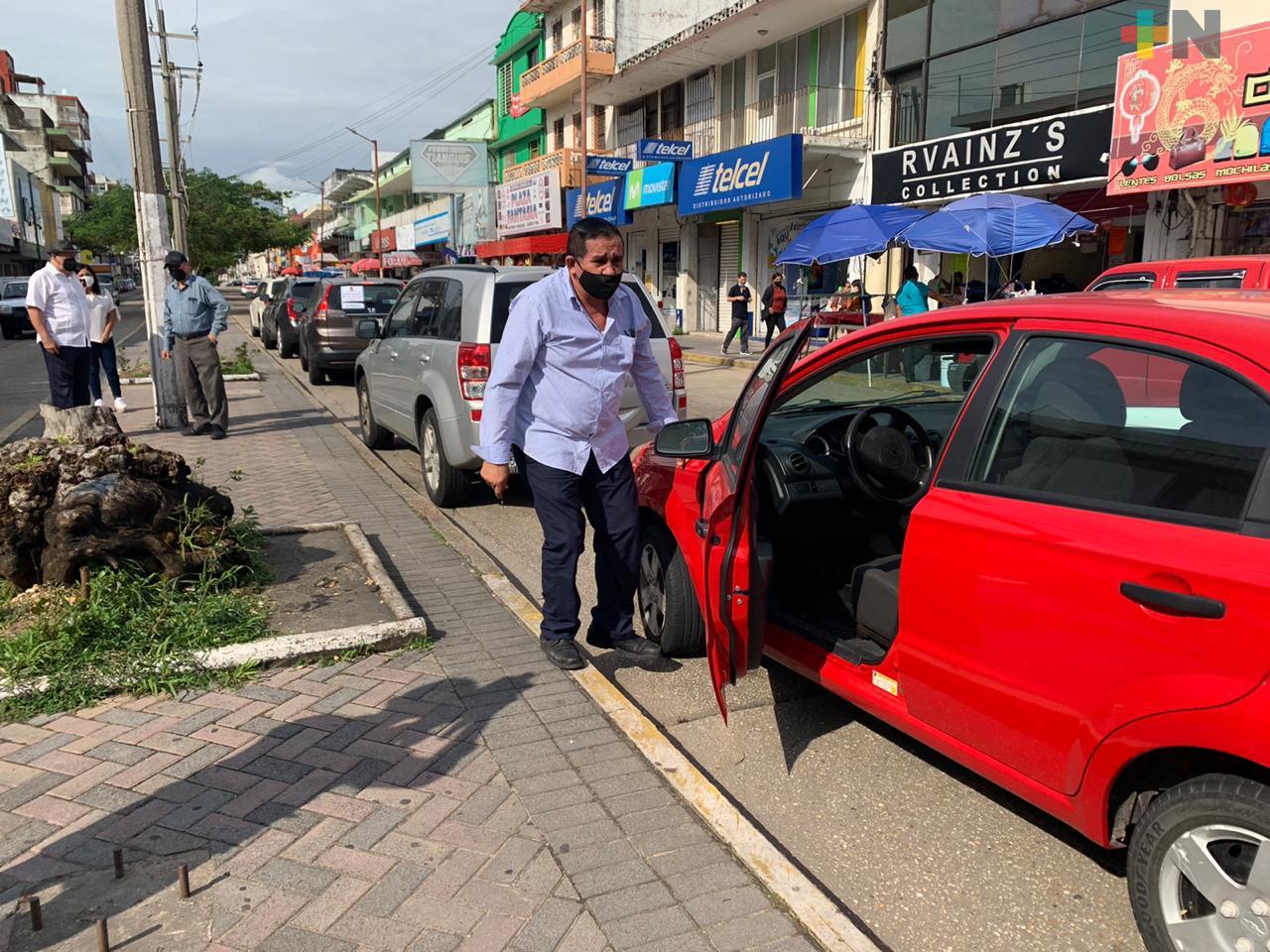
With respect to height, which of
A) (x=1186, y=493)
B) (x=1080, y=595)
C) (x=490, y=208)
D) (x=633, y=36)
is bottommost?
(x=1080, y=595)

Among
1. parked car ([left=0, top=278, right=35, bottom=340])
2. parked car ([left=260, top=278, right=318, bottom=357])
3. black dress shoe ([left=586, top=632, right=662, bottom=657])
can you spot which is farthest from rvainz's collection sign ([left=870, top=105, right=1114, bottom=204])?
parked car ([left=0, top=278, right=35, bottom=340])

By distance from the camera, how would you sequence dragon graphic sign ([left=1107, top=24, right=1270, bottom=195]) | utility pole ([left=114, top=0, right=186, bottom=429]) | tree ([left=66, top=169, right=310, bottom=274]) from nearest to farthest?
utility pole ([left=114, top=0, right=186, bottom=429]), dragon graphic sign ([left=1107, top=24, right=1270, bottom=195]), tree ([left=66, top=169, right=310, bottom=274])

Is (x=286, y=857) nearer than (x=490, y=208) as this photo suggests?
Yes

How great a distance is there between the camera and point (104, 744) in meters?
3.51

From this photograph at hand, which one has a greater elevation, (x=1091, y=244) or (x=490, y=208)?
(x=490, y=208)

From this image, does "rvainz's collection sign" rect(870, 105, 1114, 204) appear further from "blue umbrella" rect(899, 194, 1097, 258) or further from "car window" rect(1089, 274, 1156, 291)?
"car window" rect(1089, 274, 1156, 291)

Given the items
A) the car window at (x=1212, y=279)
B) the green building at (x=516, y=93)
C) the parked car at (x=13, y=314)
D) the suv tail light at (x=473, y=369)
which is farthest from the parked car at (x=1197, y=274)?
the green building at (x=516, y=93)

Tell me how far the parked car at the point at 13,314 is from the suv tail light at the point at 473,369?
25.9 m

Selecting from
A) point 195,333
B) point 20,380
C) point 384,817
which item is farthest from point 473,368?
point 20,380

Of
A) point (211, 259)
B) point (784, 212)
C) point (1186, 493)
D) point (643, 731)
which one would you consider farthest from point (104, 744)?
point (211, 259)

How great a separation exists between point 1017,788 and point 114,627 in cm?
369

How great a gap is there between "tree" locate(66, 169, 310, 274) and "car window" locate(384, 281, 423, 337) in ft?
136

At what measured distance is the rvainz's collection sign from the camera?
14773 mm

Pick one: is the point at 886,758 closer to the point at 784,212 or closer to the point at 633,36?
the point at 784,212
